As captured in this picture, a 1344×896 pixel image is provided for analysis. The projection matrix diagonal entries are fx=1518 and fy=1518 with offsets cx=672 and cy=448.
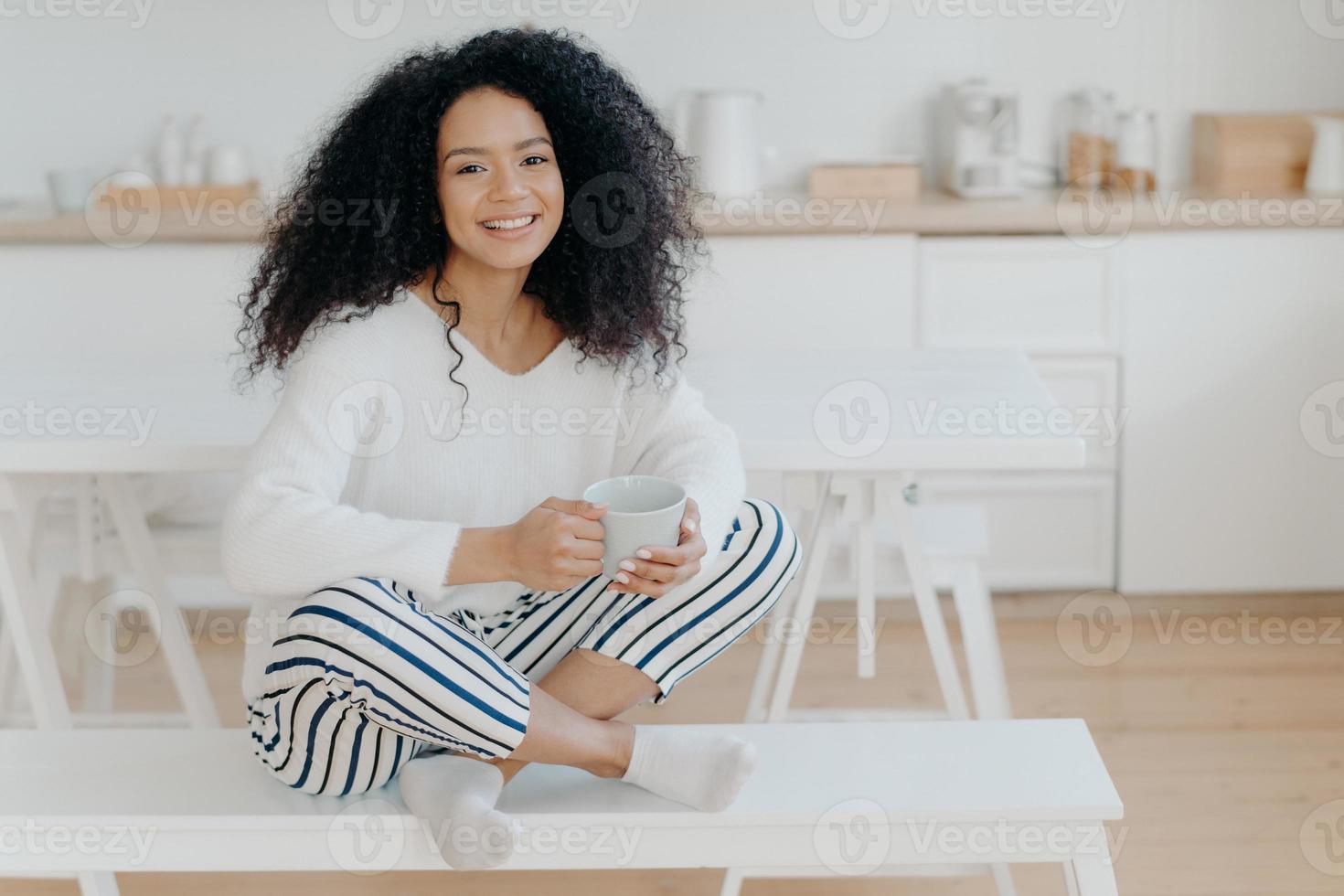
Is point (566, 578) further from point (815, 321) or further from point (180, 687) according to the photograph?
point (815, 321)

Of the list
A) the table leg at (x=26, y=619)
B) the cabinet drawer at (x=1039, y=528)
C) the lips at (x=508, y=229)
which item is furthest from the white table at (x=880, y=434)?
the table leg at (x=26, y=619)

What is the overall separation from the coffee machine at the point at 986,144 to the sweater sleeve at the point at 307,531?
5.77 ft

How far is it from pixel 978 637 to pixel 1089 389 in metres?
0.95

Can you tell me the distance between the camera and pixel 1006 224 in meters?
2.83

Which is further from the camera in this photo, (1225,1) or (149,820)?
(1225,1)

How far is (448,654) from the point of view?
1429mm

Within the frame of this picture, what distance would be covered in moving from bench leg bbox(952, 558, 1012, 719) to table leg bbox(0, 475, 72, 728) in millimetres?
1224

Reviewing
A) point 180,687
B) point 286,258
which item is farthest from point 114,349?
point 286,258

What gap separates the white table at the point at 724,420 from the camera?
1810mm

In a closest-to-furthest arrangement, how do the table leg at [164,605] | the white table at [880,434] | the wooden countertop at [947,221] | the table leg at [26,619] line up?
the white table at [880,434] < the table leg at [26,619] < the table leg at [164,605] < the wooden countertop at [947,221]

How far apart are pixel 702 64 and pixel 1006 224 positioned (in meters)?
0.77

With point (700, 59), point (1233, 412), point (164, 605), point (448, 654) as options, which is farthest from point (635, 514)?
point (700, 59)

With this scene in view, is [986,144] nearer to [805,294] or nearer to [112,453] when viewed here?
[805,294]

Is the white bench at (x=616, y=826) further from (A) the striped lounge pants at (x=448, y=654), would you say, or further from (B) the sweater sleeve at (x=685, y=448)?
(B) the sweater sleeve at (x=685, y=448)
